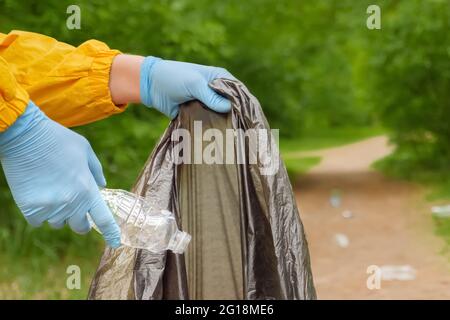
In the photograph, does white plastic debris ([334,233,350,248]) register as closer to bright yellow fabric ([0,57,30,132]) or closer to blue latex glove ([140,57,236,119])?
blue latex glove ([140,57,236,119])

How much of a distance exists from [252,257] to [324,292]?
12.0 ft

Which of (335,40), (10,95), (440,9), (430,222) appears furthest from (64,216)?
(335,40)

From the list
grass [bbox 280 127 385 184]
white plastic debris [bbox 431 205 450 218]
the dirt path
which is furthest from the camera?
grass [bbox 280 127 385 184]

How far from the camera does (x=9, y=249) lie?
6.70 metres

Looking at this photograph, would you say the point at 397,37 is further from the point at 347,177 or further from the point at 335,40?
the point at 347,177

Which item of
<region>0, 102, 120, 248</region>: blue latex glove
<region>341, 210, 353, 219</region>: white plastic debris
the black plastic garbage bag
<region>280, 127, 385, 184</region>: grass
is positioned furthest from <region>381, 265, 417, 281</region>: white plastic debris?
<region>280, 127, 385, 184</region>: grass

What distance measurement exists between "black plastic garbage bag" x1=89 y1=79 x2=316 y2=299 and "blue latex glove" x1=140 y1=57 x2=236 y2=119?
37 millimetres

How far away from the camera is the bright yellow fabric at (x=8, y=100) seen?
7.25ft

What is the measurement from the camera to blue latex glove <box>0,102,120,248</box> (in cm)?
227

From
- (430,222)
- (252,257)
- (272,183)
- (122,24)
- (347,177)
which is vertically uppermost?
(347,177)

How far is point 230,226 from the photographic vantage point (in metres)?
2.57

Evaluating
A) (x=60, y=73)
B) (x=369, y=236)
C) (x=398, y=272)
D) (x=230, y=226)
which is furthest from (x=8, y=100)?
(x=369, y=236)

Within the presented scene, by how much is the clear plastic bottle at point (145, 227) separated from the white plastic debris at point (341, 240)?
19.9 ft

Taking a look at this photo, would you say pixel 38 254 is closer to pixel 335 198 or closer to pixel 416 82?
pixel 335 198
